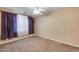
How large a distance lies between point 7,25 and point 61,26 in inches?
44.8

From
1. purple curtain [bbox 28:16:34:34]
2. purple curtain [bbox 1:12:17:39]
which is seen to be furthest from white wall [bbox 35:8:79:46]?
purple curtain [bbox 1:12:17:39]

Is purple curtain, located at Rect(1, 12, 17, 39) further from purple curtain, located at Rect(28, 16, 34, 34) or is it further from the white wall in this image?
the white wall

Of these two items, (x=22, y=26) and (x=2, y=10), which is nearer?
(x=2, y=10)

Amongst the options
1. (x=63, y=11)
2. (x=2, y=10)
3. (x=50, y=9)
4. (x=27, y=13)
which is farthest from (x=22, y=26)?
(x=63, y=11)

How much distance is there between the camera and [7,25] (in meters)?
2.47

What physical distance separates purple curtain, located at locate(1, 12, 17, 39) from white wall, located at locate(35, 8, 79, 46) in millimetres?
514

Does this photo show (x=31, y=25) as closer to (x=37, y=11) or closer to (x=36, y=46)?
(x=37, y=11)

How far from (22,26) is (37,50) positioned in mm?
603

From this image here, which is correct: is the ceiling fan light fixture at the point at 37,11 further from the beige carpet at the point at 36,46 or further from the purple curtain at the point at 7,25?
the beige carpet at the point at 36,46

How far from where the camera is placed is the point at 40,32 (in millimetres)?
2592

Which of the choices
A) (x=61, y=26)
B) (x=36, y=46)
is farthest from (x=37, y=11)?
(x=36, y=46)

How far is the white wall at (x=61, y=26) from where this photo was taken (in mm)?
2496

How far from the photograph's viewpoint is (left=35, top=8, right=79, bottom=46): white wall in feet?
8.19
